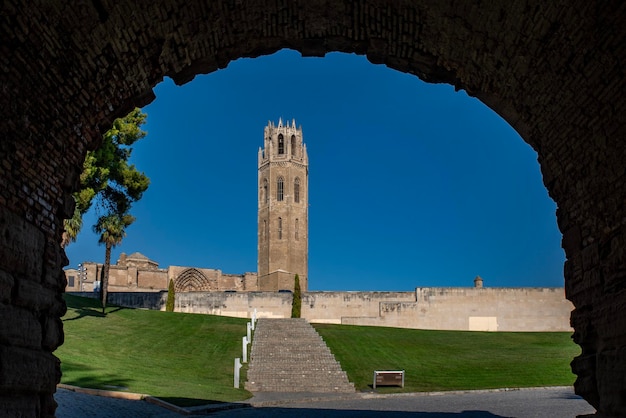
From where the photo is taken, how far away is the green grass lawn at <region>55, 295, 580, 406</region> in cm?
1921

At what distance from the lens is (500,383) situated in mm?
23734

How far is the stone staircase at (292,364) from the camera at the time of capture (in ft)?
72.5

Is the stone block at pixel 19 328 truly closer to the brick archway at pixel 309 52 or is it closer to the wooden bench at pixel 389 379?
the brick archway at pixel 309 52

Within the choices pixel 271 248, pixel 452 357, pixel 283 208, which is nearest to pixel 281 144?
pixel 283 208

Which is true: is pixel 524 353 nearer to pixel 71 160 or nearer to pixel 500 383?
pixel 500 383

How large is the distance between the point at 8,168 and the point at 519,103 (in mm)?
5515

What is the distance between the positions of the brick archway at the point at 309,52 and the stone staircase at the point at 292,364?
51.2 feet

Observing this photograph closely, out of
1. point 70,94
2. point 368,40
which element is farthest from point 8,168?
point 368,40

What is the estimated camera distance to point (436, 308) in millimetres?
48750

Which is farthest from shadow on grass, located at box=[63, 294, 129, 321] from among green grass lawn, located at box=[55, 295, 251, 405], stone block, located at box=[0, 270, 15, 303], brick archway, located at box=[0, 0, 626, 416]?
stone block, located at box=[0, 270, 15, 303]

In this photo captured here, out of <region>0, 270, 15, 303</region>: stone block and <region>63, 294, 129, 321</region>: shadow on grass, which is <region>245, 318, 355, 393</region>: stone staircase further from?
<region>0, 270, 15, 303</region>: stone block

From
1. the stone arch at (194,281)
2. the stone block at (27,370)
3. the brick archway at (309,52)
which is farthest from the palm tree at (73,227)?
the stone arch at (194,281)

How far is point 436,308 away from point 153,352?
90.2 ft

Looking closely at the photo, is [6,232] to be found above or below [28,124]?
below
